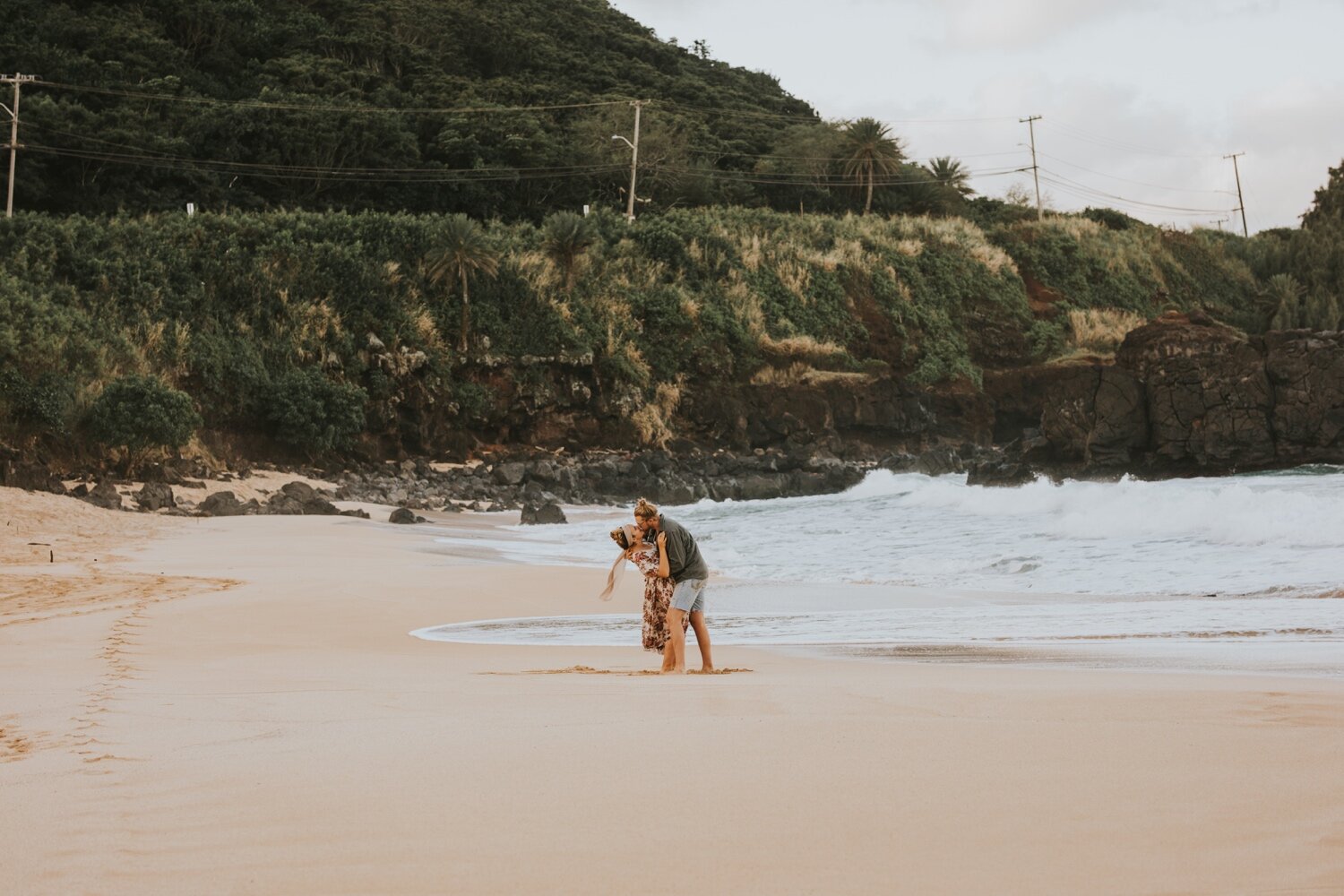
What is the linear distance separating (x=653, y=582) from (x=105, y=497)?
47.4 ft

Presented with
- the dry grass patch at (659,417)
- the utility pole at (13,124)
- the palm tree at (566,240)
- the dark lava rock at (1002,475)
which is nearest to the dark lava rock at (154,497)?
the dark lava rock at (1002,475)

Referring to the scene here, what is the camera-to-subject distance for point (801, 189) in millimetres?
53750

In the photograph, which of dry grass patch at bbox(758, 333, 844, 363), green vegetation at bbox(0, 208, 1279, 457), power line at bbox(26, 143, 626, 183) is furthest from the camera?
power line at bbox(26, 143, 626, 183)

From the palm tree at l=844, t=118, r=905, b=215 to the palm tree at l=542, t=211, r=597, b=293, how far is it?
1856 cm

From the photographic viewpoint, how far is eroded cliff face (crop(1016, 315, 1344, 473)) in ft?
83.3

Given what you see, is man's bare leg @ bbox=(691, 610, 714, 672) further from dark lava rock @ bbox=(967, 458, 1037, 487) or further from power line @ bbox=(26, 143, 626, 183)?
power line @ bbox=(26, 143, 626, 183)

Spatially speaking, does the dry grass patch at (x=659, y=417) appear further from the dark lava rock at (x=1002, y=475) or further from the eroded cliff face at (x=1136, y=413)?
the dark lava rock at (x=1002, y=475)

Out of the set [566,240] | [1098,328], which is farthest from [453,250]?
[1098,328]

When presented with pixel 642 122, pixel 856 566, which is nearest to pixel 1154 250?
pixel 642 122

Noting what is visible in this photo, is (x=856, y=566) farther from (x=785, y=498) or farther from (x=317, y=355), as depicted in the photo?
(x=317, y=355)

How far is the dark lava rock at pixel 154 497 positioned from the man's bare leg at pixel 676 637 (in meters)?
14.3

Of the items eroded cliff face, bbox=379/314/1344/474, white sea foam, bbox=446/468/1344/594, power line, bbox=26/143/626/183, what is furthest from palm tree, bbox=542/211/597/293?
white sea foam, bbox=446/468/1344/594

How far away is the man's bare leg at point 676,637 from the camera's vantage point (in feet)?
22.9

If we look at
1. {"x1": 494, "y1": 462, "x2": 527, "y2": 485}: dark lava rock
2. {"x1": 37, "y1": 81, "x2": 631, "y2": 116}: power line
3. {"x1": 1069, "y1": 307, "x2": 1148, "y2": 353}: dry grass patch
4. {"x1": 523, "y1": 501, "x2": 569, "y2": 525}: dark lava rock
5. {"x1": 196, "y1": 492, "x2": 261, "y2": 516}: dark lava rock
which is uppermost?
{"x1": 37, "y1": 81, "x2": 631, "y2": 116}: power line
